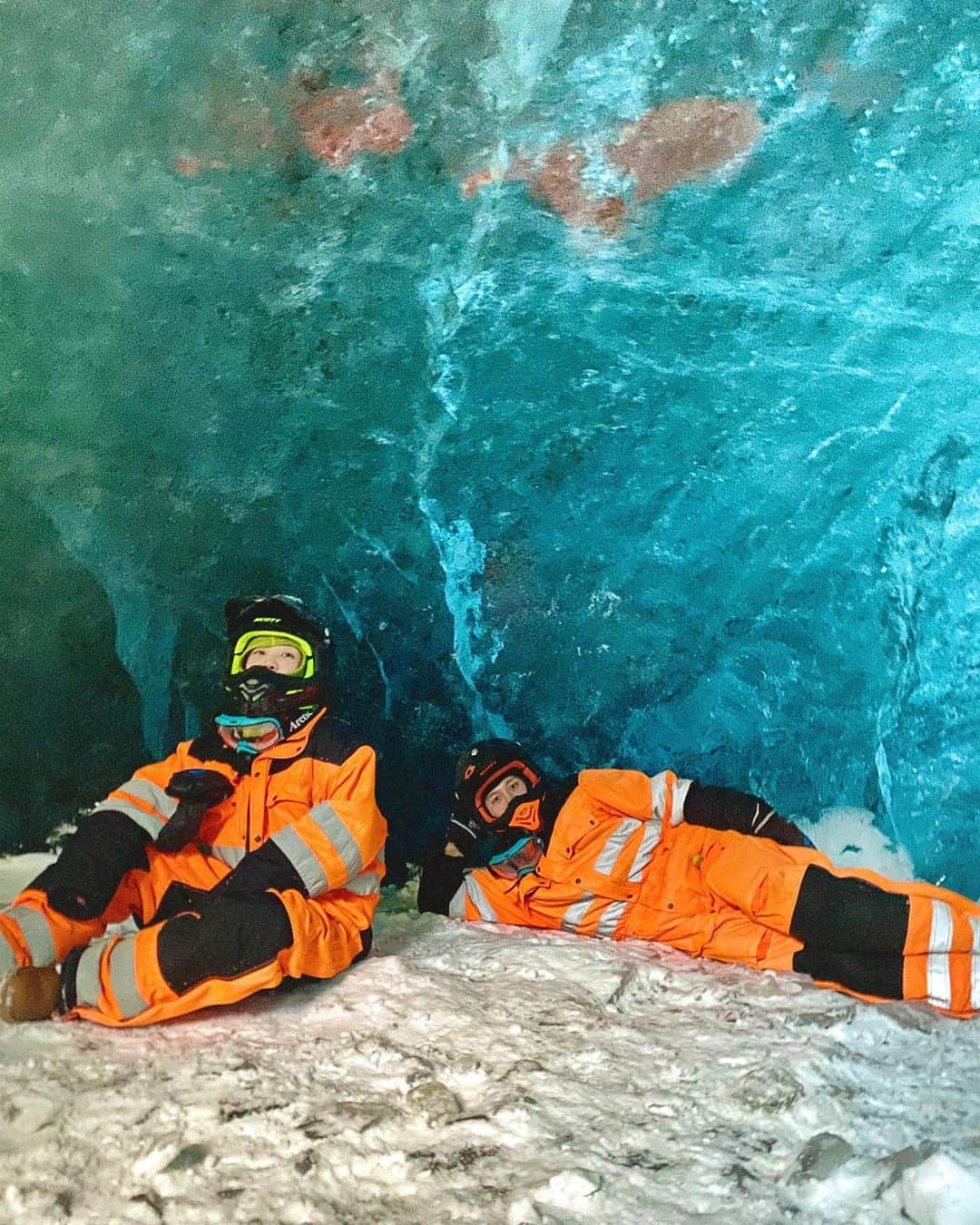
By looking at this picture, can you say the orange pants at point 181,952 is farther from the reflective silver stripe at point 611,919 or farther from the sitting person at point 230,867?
the reflective silver stripe at point 611,919

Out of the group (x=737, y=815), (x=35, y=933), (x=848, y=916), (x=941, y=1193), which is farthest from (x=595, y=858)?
(x=941, y=1193)

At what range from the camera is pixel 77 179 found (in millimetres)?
4434

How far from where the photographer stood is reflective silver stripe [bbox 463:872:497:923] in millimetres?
3865

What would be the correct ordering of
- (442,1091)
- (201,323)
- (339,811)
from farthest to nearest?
(201,323), (339,811), (442,1091)

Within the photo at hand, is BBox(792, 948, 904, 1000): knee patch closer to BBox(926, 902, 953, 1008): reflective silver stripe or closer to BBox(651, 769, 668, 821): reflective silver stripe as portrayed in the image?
BBox(926, 902, 953, 1008): reflective silver stripe

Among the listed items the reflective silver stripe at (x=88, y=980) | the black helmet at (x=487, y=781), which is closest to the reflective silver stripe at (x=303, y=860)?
the reflective silver stripe at (x=88, y=980)

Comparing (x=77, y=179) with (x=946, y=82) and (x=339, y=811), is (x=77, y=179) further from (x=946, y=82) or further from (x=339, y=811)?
(x=946, y=82)

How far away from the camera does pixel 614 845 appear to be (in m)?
3.75

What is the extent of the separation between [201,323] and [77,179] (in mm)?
778

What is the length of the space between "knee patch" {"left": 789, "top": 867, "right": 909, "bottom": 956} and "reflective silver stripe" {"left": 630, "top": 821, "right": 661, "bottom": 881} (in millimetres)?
654

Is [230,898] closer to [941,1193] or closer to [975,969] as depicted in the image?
[941,1193]

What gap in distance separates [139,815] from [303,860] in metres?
0.58

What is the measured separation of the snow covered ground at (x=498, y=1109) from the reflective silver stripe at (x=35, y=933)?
25 centimetres

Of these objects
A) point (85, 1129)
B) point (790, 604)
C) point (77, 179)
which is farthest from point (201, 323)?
point (85, 1129)
